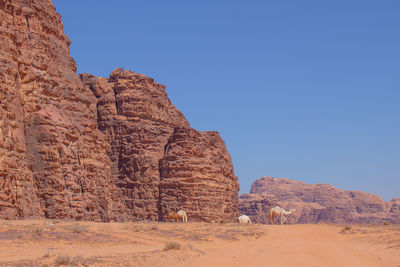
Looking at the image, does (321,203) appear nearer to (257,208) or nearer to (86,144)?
(257,208)

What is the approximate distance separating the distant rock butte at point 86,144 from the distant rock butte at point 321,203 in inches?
1620

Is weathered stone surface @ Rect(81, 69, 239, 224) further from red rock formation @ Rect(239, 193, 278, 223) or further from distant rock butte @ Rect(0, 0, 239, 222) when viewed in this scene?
red rock formation @ Rect(239, 193, 278, 223)

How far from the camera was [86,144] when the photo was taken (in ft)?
112

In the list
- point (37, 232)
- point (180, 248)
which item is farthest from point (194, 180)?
point (180, 248)

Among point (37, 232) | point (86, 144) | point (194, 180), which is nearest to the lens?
point (37, 232)

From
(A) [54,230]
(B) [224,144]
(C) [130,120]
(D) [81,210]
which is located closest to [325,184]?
(B) [224,144]

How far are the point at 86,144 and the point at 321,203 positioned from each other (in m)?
106

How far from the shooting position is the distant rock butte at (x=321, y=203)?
101 metres

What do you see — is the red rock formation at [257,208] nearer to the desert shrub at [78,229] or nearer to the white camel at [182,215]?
the white camel at [182,215]

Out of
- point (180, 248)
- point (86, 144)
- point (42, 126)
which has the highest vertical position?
point (42, 126)

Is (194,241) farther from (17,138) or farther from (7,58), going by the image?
(7,58)

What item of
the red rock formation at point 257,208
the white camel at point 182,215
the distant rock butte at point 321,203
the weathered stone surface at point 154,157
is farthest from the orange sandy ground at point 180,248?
the distant rock butte at point 321,203

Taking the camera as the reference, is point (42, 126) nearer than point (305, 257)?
No

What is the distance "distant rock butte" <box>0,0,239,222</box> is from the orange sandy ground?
6.49 metres
